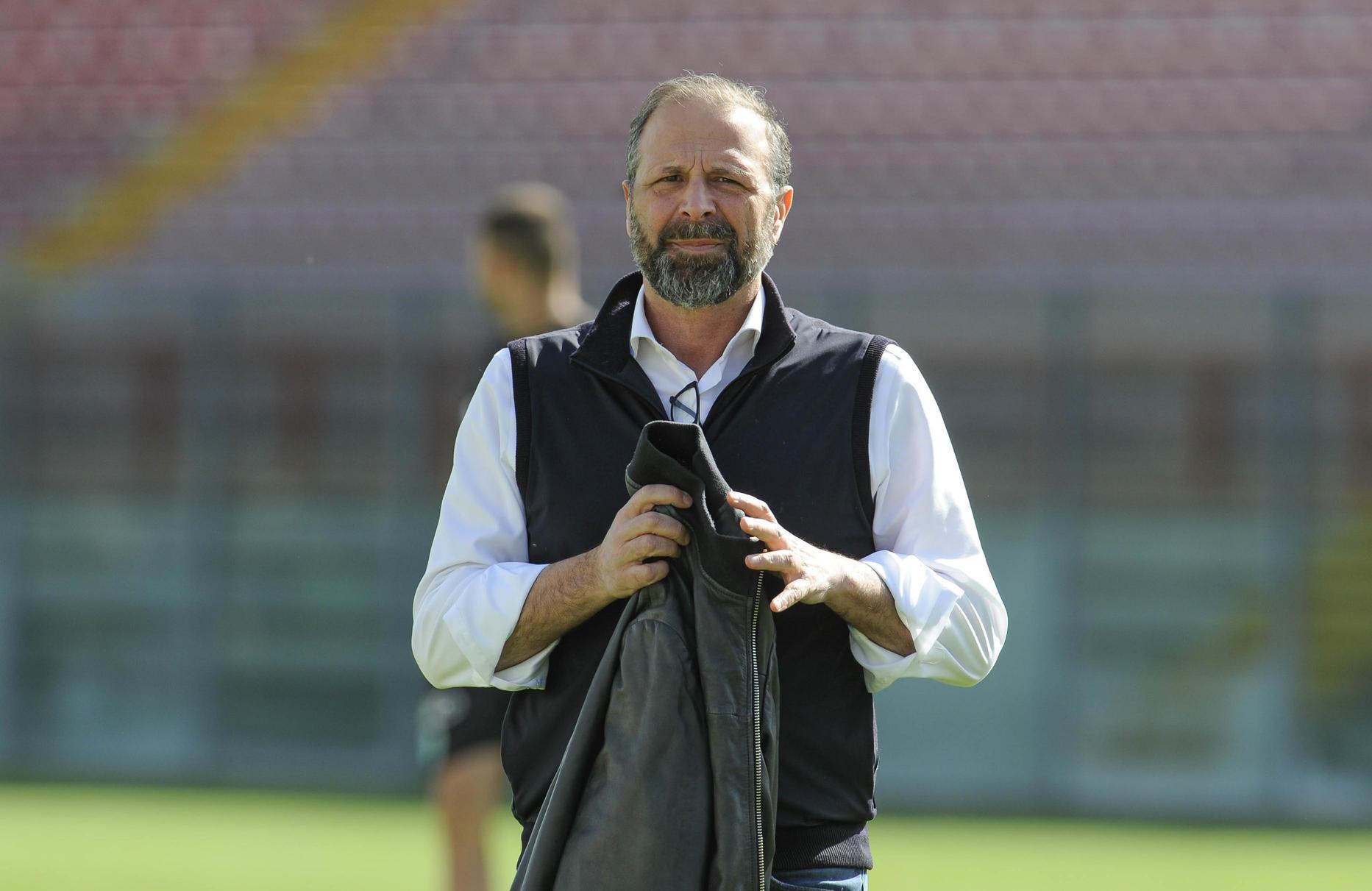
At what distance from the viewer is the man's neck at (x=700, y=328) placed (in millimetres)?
2854

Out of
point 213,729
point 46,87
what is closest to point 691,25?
point 46,87

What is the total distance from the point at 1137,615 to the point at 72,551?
16.9ft

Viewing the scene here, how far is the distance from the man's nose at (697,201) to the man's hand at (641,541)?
0.41 metres

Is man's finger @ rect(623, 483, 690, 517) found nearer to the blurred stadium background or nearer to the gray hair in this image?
the gray hair

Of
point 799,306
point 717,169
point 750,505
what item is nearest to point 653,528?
point 750,505

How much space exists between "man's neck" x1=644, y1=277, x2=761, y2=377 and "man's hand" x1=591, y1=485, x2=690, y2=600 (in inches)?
14.3

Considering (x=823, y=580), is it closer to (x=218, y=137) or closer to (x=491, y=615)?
(x=491, y=615)

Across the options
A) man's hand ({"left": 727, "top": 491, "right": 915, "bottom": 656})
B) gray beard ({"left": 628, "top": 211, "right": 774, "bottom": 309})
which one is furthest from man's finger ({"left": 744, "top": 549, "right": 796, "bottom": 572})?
gray beard ({"left": 628, "top": 211, "right": 774, "bottom": 309})

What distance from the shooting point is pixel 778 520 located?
8.86 ft

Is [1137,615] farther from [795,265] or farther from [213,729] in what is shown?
[213,729]

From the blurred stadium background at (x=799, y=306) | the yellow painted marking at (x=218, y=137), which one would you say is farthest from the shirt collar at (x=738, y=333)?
the yellow painted marking at (x=218, y=137)

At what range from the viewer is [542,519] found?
9.09ft

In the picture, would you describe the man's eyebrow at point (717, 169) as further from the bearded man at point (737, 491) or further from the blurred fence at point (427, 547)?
the blurred fence at point (427, 547)

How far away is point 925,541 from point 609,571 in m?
0.45
